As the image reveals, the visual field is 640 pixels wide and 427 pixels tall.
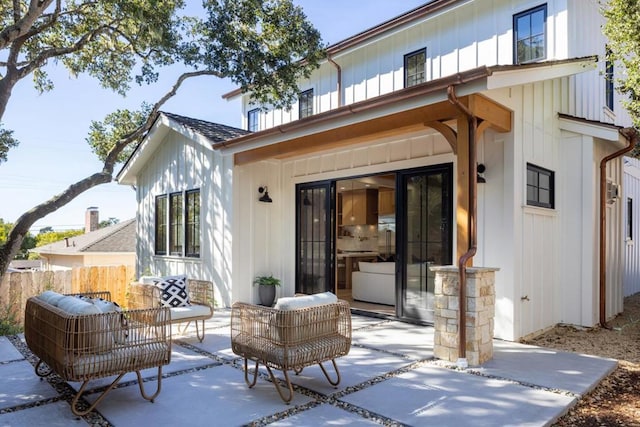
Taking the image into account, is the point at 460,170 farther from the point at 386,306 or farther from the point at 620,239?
the point at 620,239

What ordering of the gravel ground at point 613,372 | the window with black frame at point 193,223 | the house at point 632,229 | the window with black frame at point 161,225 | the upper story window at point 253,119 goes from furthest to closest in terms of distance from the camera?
1. the upper story window at point 253,119
2. the window with black frame at point 161,225
3. the house at point 632,229
4. the window with black frame at point 193,223
5. the gravel ground at point 613,372

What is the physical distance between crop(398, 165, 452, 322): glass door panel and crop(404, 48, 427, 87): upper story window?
348cm

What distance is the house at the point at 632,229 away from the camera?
8609 mm

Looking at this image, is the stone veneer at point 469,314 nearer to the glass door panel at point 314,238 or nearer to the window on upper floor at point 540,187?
the window on upper floor at point 540,187

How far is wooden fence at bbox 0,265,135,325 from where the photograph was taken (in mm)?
7570

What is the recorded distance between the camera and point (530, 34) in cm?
731

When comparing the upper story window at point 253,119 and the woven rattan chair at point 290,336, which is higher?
the upper story window at point 253,119

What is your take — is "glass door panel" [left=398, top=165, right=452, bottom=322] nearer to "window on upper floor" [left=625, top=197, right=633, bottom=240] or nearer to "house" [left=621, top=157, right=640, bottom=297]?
"house" [left=621, top=157, right=640, bottom=297]

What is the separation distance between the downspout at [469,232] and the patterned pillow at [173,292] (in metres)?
3.32

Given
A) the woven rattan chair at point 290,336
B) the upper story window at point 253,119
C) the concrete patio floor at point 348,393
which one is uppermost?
the upper story window at point 253,119

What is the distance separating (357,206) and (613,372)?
716cm

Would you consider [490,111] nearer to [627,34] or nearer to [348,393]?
[627,34]

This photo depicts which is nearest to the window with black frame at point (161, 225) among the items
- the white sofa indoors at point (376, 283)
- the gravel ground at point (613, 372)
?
the white sofa indoors at point (376, 283)

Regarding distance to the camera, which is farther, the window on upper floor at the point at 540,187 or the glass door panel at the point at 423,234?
the glass door panel at the point at 423,234
